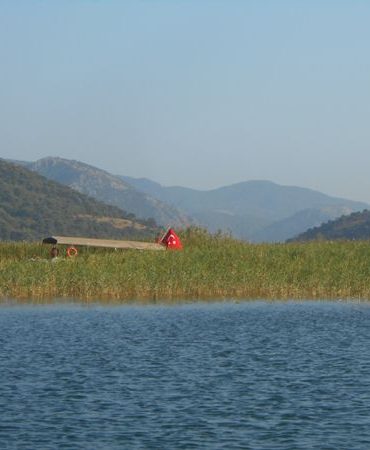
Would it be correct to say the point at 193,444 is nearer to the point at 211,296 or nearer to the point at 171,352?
the point at 171,352

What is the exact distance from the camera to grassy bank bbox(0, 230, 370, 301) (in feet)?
162

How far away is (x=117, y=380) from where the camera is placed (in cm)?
2872

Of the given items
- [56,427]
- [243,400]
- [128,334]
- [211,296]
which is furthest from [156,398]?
[211,296]

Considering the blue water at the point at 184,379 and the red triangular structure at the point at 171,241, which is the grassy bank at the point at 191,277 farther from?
the red triangular structure at the point at 171,241

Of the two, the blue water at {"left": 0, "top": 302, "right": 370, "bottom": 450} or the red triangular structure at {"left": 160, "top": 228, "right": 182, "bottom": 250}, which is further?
the red triangular structure at {"left": 160, "top": 228, "right": 182, "bottom": 250}

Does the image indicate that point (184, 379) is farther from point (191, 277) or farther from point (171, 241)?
point (171, 241)

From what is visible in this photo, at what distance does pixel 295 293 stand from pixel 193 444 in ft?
94.1

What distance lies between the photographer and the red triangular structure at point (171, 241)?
6397cm

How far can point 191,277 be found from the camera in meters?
50.2

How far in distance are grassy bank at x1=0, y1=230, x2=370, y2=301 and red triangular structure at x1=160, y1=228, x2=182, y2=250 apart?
8509 mm

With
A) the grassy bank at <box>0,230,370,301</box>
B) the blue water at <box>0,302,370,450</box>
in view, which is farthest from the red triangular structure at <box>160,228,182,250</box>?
the blue water at <box>0,302,370,450</box>

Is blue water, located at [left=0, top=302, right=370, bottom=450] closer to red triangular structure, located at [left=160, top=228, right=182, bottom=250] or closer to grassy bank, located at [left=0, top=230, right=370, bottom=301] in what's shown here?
grassy bank, located at [left=0, top=230, right=370, bottom=301]

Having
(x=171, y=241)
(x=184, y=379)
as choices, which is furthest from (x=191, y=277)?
(x=184, y=379)

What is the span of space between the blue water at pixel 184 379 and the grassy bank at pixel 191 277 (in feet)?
10.9
